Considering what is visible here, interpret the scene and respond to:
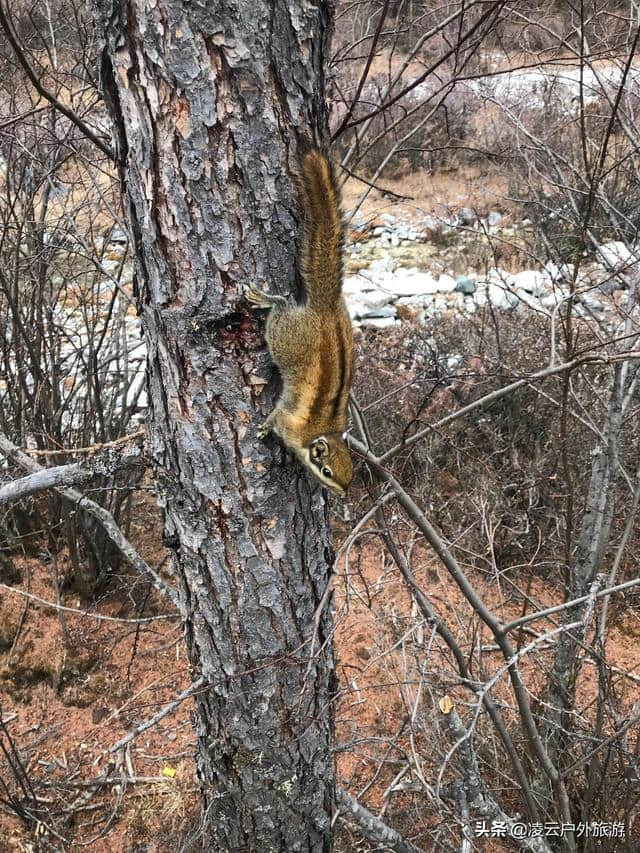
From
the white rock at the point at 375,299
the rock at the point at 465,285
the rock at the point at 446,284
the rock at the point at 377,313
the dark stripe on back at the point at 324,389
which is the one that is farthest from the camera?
the rock at the point at 446,284

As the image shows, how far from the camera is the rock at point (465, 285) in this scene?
956cm

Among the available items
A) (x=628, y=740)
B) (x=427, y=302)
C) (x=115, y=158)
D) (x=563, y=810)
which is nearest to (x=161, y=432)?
(x=115, y=158)

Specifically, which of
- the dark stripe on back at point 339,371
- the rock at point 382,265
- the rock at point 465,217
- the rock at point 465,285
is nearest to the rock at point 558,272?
the dark stripe on back at point 339,371

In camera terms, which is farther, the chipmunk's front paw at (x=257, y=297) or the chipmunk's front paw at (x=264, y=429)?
the chipmunk's front paw at (x=264, y=429)

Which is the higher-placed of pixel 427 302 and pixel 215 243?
pixel 215 243

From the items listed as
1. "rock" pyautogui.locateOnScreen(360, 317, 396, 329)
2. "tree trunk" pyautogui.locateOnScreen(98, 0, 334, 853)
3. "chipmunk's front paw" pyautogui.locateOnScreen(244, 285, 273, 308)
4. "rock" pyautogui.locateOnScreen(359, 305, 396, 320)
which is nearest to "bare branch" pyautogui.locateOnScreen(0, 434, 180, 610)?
"tree trunk" pyautogui.locateOnScreen(98, 0, 334, 853)

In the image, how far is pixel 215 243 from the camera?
1.41 metres

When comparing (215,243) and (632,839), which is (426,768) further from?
(215,243)

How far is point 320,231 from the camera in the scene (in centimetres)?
160

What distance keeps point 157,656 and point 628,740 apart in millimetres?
2881

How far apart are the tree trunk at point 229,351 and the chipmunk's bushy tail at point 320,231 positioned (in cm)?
5

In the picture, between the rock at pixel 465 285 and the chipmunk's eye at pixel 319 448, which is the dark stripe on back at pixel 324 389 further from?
the rock at pixel 465 285

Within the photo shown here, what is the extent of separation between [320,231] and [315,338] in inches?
10.9

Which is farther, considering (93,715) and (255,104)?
(93,715)
